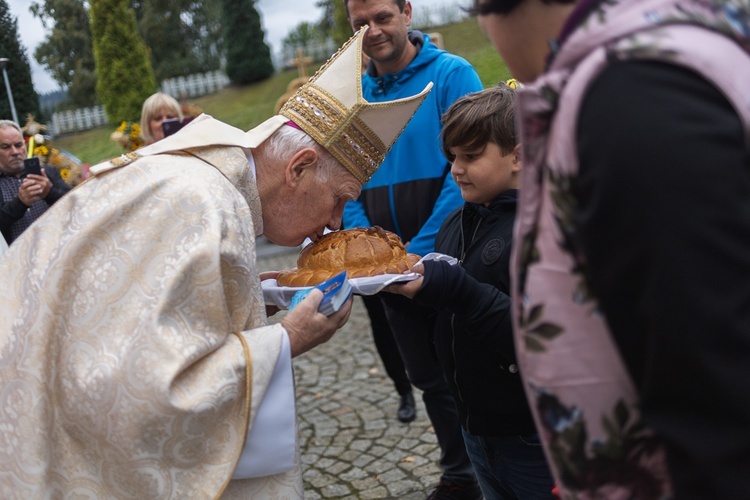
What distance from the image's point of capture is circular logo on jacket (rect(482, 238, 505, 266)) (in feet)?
7.48

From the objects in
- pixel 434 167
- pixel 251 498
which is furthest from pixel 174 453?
pixel 434 167

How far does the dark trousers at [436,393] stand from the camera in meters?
3.59

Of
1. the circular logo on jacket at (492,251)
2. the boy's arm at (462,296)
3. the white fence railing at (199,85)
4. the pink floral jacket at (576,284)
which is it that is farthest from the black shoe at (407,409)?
the white fence railing at (199,85)

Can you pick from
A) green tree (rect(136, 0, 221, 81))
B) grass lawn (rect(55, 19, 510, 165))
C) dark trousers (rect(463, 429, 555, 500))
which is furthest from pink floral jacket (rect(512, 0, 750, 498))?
green tree (rect(136, 0, 221, 81))

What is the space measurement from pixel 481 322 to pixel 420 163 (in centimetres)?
167

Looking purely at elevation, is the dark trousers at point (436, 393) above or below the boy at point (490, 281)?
below

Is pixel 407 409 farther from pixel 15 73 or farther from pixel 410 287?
pixel 15 73

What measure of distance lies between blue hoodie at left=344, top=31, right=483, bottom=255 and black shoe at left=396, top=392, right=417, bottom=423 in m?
1.71

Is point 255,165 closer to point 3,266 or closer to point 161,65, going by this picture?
point 3,266

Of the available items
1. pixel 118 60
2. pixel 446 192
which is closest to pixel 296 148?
pixel 446 192

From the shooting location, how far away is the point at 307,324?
2.00m

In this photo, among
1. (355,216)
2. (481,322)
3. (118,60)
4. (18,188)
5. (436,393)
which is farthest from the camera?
(118,60)

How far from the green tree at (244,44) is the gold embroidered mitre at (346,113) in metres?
33.1

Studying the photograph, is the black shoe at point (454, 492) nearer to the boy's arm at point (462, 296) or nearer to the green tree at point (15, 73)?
the boy's arm at point (462, 296)
